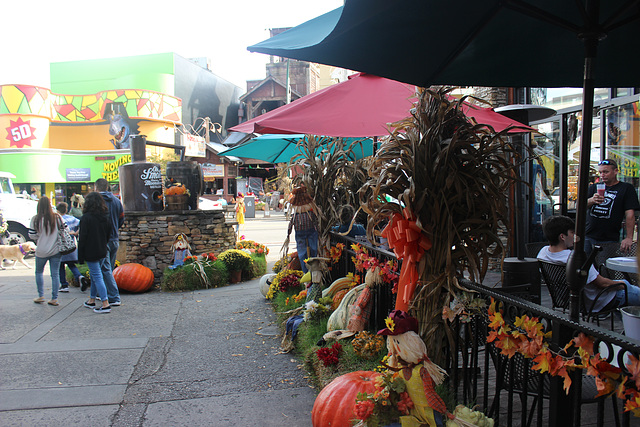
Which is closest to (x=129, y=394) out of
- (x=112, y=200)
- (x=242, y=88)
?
(x=112, y=200)

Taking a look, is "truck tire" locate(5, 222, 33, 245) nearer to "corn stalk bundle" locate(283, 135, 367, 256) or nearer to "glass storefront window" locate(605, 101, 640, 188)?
"corn stalk bundle" locate(283, 135, 367, 256)

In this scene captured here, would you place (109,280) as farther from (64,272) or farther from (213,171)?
(213,171)

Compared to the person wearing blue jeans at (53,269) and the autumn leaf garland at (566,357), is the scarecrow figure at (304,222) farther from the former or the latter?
the person wearing blue jeans at (53,269)

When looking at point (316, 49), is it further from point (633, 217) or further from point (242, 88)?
point (242, 88)

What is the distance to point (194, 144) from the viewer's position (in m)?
31.1

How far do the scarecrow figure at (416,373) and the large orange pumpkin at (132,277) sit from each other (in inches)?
264

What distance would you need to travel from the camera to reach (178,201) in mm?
9266

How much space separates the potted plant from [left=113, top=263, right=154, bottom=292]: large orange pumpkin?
1384 mm

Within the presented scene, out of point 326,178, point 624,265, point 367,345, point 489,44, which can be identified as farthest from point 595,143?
point 367,345

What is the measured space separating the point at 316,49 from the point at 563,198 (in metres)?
6.41

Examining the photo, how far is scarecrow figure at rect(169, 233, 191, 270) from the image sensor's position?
8.39 m

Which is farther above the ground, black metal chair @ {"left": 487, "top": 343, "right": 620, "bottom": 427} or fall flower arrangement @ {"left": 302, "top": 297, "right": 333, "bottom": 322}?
black metal chair @ {"left": 487, "top": 343, "right": 620, "bottom": 427}

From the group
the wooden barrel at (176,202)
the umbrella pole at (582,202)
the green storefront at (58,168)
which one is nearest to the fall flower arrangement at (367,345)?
the umbrella pole at (582,202)

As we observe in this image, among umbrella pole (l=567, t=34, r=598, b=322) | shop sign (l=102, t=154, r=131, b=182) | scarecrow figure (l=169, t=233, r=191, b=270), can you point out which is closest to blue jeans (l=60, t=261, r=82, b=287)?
scarecrow figure (l=169, t=233, r=191, b=270)
